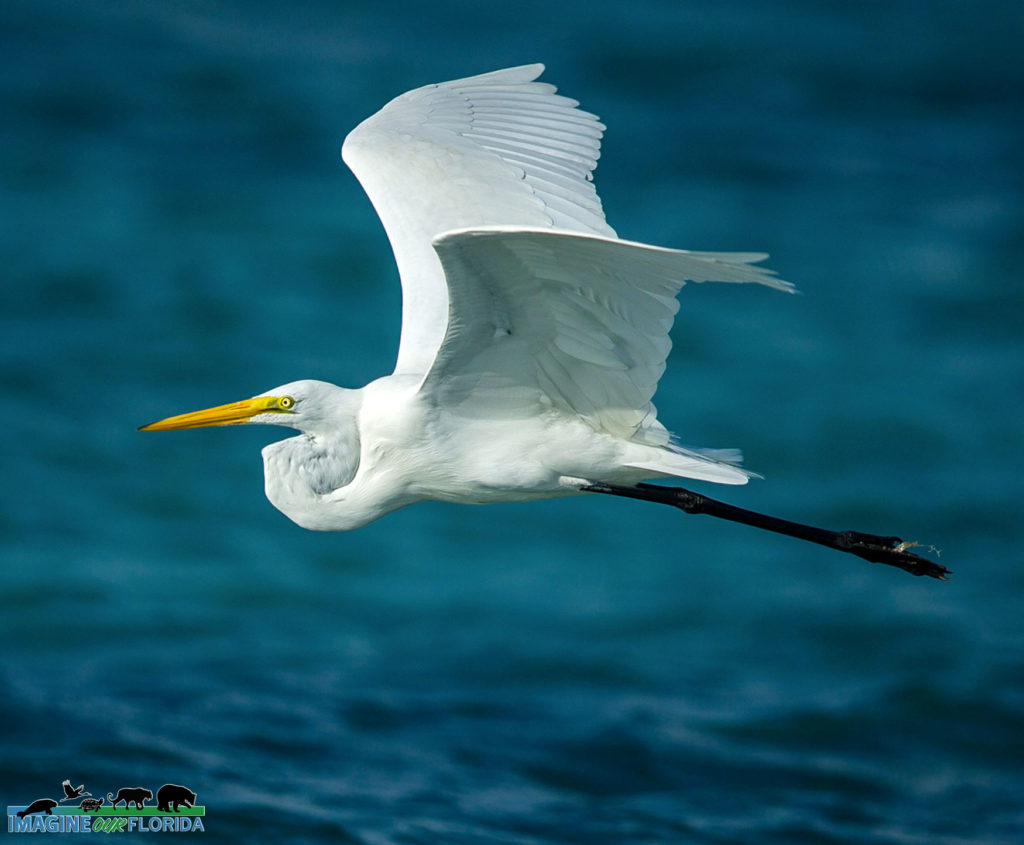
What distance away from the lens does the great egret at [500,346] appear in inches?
199

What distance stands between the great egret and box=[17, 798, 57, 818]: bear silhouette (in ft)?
11.8

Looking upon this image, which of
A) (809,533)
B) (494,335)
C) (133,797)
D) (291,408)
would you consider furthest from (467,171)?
(133,797)

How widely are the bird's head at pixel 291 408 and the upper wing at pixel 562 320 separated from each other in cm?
63

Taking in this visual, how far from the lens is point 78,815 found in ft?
30.0

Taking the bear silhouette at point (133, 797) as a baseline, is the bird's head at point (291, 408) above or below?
above

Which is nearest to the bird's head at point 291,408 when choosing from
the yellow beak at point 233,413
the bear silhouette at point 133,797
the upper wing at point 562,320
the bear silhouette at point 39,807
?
the yellow beak at point 233,413

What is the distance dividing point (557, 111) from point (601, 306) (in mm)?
2198

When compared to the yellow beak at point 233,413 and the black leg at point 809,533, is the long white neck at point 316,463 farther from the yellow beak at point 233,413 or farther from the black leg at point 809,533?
the black leg at point 809,533

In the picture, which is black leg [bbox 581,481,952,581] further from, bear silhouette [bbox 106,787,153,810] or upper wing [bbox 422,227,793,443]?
bear silhouette [bbox 106,787,153,810]

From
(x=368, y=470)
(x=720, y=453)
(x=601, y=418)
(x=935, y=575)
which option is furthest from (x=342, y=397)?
(x=935, y=575)

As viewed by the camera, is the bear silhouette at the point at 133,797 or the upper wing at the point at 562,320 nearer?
the upper wing at the point at 562,320

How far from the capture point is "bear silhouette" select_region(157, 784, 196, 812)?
29.9 feet

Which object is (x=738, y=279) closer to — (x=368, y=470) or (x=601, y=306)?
(x=601, y=306)

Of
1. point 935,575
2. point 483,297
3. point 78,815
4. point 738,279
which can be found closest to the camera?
point 738,279
